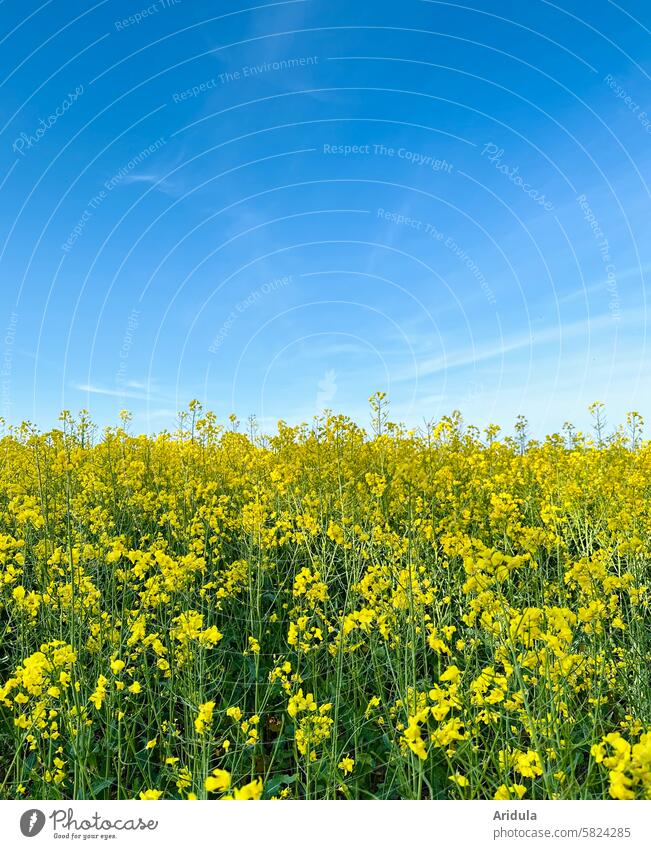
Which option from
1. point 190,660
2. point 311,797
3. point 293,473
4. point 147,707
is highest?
point 293,473

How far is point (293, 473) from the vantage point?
219 inches

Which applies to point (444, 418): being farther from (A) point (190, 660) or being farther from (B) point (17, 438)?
(B) point (17, 438)

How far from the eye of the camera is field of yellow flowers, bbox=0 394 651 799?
218cm

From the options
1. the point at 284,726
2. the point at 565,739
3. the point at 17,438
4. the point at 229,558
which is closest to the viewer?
the point at 565,739
